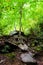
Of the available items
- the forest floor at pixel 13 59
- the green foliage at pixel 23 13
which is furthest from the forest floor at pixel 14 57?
the green foliage at pixel 23 13

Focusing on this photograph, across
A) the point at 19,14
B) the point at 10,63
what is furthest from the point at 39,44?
the point at 10,63

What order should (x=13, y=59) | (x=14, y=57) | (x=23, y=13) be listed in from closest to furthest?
(x=13, y=59)
(x=14, y=57)
(x=23, y=13)

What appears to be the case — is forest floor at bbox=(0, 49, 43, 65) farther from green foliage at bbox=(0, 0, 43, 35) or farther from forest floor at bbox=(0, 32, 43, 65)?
green foliage at bbox=(0, 0, 43, 35)

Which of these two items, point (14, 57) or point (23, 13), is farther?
point (23, 13)

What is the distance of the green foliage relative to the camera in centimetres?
1197

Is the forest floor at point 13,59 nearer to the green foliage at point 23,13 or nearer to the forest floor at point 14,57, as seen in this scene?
the forest floor at point 14,57

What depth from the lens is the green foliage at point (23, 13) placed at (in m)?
12.0

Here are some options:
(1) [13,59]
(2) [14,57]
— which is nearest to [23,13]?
(2) [14,57]

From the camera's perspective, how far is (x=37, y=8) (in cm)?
1408

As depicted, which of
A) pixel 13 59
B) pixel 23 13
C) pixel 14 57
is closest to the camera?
pixel 13 59

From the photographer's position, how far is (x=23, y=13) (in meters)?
13.3

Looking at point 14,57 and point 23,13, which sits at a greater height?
point 23,13

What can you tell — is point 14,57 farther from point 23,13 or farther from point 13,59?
point 23,13

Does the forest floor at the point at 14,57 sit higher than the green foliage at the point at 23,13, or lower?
lower
